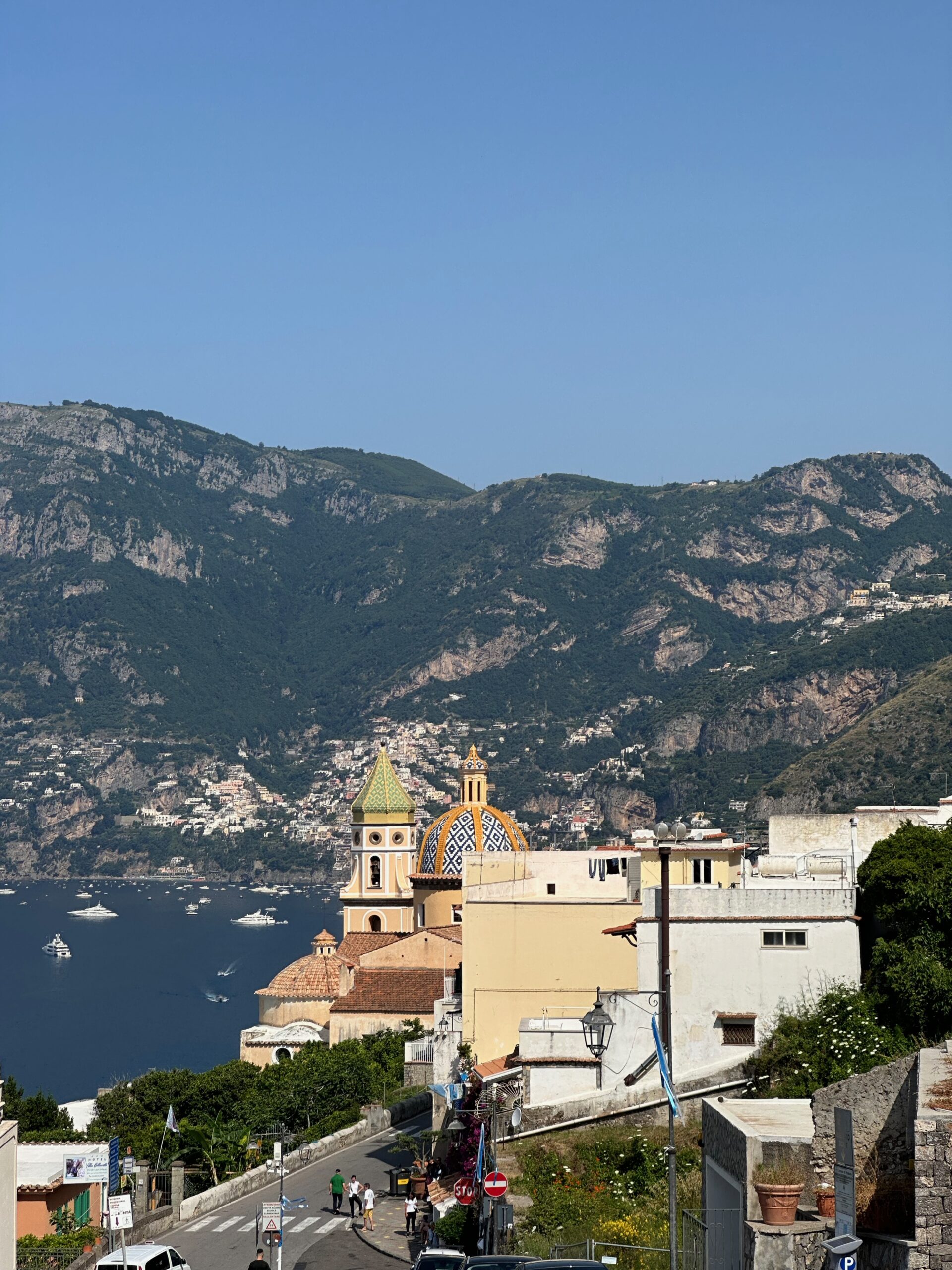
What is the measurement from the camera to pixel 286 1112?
4431 cm

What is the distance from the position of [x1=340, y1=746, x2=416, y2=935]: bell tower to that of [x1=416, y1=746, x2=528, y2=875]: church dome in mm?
7817

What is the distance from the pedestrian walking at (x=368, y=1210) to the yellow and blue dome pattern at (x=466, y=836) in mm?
36416

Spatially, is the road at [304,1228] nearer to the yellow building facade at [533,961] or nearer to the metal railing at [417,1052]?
the yellow building facade at [533,961]

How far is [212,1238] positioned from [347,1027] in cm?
3005

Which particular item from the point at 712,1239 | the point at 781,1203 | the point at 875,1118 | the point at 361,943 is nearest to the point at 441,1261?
the point at 712,1239

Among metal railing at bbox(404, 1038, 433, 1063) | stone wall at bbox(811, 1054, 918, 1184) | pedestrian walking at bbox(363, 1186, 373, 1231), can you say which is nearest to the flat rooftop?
stone wall at bbox(811, 1054, 918, 1184)

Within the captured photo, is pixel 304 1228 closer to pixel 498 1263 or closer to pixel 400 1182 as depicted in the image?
pixel 400 1182

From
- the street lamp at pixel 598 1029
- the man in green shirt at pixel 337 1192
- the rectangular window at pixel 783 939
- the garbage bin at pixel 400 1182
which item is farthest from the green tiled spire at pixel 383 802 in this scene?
the rectangular window at pixel 783 939

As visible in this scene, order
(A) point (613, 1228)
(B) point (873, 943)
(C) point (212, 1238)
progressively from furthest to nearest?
(C) point (212, 1238)
(B) point (873, 943)
(A) point (613, 1228)

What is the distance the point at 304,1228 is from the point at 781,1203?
16.6m

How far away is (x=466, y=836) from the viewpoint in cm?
6600

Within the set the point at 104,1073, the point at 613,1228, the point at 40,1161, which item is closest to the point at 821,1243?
the point at 613,1228

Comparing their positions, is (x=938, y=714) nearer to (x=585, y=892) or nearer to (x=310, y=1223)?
(x=585, y=892)

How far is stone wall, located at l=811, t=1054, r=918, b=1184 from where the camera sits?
42.9ft
